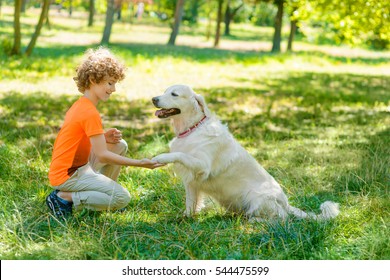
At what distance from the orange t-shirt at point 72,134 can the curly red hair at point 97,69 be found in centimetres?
15

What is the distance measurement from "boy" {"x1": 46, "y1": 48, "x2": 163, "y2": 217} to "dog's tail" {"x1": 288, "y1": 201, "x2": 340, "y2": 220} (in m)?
1.20

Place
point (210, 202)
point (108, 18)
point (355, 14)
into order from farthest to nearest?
1. point (108, 18)
2. point (355, 14)
3. point (210, 202)

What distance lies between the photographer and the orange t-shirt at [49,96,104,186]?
4227mm

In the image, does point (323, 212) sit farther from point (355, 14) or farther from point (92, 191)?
point (355, 14)

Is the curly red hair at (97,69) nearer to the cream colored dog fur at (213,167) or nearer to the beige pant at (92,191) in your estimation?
the cream colored dog fur at (213,167)

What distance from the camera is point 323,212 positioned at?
434cm

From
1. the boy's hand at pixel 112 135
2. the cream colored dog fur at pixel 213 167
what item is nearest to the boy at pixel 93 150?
the boy's hand at pixel 112 135

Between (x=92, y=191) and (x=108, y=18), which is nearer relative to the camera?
(x=92, y=191)

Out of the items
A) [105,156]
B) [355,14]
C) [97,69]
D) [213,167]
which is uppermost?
[355,14]

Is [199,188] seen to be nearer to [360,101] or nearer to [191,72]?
[360,101]

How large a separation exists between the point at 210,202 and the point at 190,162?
→ 0.62 m

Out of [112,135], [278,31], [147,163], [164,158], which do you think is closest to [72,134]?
[112,135]

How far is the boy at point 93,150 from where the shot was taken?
4266 mm
